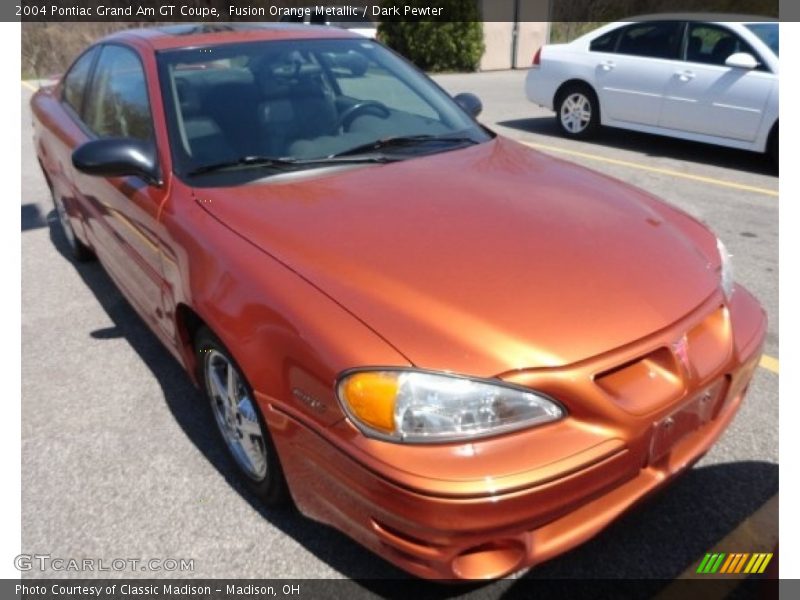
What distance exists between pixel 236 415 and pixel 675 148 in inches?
278

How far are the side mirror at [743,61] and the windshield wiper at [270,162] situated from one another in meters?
5.46

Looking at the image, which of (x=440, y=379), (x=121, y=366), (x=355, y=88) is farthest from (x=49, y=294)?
(x=440, y=379)

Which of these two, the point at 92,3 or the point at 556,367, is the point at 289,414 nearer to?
the point at 556,367

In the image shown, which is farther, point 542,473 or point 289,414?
point 289,414

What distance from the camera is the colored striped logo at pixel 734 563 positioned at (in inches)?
83.4

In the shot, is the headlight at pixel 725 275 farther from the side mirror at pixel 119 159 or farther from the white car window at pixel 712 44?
the white car window at pixel 712 44

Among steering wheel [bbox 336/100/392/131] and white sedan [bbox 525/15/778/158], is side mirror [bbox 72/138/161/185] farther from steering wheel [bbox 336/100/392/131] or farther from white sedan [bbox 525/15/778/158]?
white sedan [bbox 525/15/778/158]

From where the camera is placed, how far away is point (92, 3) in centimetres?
2150

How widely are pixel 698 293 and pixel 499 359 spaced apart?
31.3 inches

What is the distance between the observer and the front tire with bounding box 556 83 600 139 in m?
8.16

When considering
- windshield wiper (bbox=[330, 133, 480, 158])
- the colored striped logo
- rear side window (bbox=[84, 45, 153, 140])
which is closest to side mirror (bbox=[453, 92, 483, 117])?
windshield wiper (bbox=[330, 133, 480, 158])

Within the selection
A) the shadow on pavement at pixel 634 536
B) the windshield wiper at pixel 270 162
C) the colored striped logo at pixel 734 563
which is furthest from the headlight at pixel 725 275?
the windshield wiper at pixel 270 162

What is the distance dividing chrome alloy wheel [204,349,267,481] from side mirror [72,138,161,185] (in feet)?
2.59
